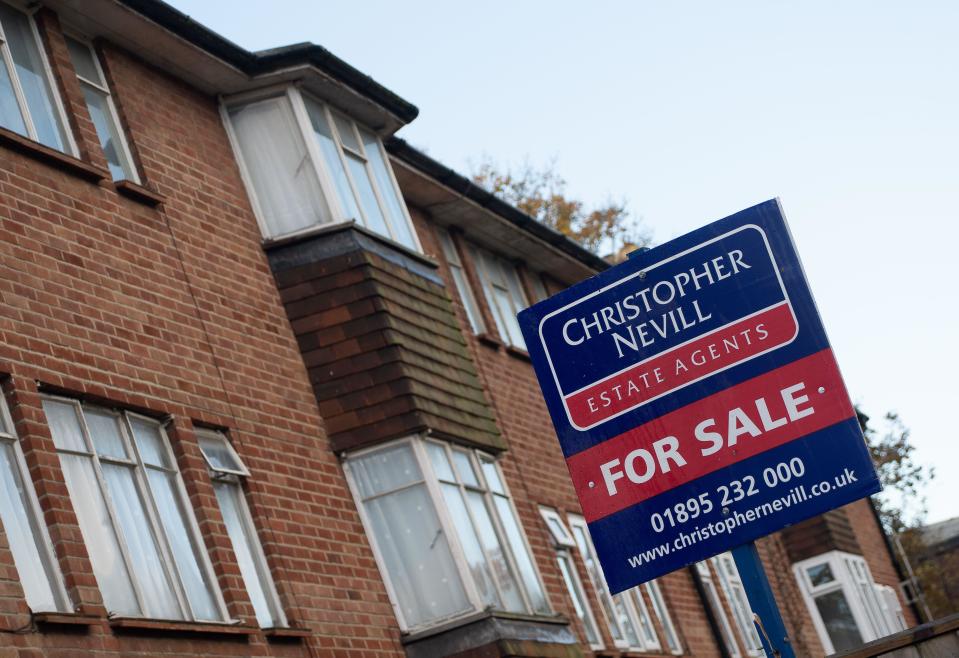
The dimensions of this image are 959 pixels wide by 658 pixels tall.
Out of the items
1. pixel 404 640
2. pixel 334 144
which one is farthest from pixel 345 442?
pixel 334 144

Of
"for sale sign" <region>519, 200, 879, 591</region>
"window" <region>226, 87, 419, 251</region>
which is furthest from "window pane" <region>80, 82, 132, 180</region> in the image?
"for sale sign" <region>519, 200, 879, 591</region>

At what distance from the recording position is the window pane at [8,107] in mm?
11648

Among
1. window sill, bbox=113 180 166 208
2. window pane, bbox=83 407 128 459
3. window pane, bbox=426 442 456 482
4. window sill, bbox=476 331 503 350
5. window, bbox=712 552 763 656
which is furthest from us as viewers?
window, bbox=712 552 763 656

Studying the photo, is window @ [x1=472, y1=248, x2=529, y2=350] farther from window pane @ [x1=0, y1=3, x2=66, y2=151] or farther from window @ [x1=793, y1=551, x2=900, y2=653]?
window @ [x1=793, y1=551, x2=900, y2=653]

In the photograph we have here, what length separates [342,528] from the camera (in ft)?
43.8

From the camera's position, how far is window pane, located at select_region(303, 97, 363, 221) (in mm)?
15289

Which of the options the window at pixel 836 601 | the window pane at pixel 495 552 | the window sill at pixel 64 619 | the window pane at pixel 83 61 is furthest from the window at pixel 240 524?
the window at pixel 836 601

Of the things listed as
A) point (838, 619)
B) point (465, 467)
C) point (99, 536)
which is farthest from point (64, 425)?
point (838, 619)

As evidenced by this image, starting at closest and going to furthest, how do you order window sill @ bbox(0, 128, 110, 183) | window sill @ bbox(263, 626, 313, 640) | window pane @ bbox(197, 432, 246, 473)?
window sill @ bbox(0, 128, 110, 183), window sill @ bbox(263, 626, 313, 640), window pane @ bbox(197, 432, 246, 473)

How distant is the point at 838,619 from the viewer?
29.9 m

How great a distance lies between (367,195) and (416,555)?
3828mm

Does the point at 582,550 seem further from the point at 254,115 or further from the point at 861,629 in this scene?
the point at 861,629

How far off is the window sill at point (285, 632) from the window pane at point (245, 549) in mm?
172

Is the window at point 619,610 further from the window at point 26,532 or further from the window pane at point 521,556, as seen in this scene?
the window at point 26,532
